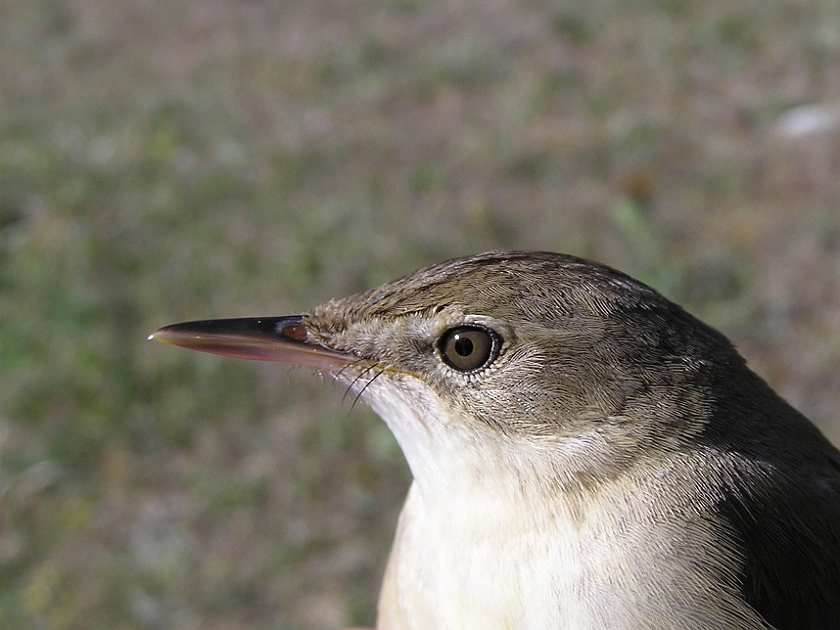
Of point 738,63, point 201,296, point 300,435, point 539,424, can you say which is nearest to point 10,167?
point 201,296

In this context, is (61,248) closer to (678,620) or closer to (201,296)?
(201,296)

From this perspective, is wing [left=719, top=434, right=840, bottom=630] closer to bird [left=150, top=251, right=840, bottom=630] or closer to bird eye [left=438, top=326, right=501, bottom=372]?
bird [left=150, top=251, right=840, bottom=630]

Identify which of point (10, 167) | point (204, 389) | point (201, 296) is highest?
point (10, 167)

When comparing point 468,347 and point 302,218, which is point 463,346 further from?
point 302,218

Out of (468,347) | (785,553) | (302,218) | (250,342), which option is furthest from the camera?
(302,218)

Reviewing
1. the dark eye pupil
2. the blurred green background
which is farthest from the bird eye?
the blurred green background

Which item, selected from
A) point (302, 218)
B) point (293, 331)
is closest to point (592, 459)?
point (293, 331)
